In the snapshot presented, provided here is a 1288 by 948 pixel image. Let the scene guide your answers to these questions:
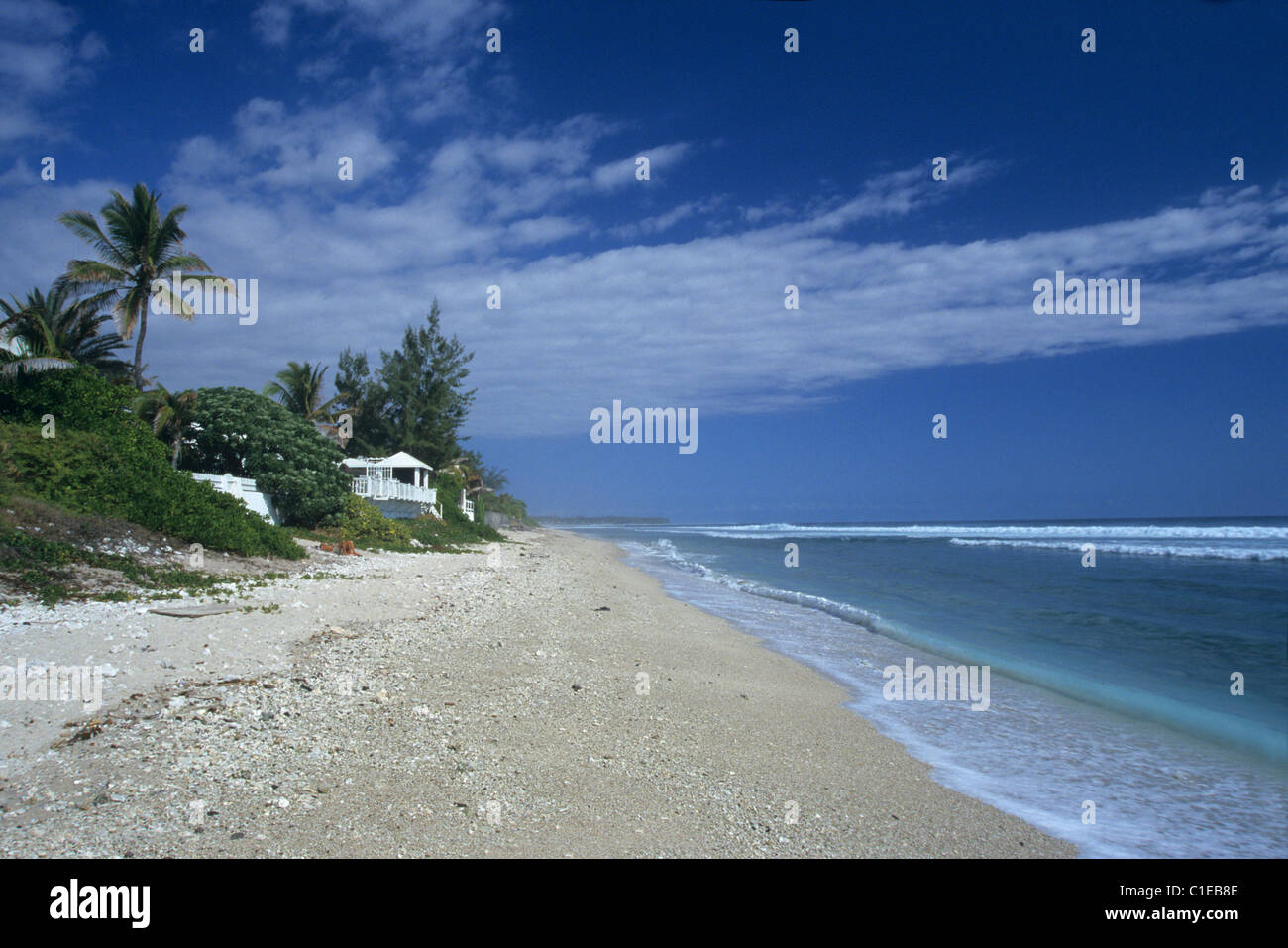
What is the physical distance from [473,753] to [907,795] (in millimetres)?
3586

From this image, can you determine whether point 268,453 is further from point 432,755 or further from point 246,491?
point 432,755

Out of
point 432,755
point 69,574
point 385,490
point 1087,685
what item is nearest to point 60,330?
point 385,490

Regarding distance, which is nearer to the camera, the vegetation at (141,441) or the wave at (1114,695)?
the wave at (1114,695)

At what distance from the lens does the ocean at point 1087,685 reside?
18.2ft

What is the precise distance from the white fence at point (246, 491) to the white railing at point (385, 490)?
593 cm

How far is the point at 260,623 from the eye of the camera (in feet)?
30.6

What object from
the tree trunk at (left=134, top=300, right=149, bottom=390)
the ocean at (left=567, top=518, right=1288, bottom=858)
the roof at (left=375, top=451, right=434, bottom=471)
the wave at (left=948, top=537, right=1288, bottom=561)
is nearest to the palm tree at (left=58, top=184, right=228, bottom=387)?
the tree trunk at (left=134, top=300, right=149, bottom=390)

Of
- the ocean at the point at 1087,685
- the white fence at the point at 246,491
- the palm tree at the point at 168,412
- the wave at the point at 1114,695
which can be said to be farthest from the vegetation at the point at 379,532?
the wave at the point at 1114,695

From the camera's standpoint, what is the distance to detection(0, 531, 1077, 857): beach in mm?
4180

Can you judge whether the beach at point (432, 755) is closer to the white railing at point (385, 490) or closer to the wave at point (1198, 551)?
the white railing at point (385, 490)
